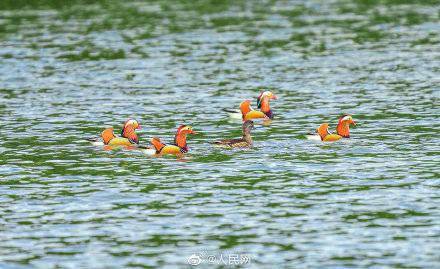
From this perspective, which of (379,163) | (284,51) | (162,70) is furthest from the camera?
(284,51)

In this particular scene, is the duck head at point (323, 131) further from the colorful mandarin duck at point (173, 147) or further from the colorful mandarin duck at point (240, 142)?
the colorful mandarin duck at point (173, 147)

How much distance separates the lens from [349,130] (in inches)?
1346

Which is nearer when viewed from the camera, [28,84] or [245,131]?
[245,131]

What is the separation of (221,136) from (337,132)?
333 cm

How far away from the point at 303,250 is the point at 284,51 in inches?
1172

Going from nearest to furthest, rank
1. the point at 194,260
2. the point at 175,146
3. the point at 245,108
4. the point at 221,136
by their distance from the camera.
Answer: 1. the point at 194,260
2. the point at 175,146
3. the point at 221,136
4. the point at 245,108

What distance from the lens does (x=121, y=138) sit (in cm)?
3192

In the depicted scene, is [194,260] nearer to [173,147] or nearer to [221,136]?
[173,147]

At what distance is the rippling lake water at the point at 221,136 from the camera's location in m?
21.8

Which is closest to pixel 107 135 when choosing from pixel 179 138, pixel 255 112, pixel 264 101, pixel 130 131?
pixel 130 131

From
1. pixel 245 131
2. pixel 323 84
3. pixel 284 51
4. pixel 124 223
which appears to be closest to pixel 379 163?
pixel 245 131

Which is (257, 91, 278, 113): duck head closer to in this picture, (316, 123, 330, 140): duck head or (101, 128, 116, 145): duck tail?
(316, 123, 330, 140): duck head

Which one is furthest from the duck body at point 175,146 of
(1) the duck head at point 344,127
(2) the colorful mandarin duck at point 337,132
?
(1) the duck head at point 344,127

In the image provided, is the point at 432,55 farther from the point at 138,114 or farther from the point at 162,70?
the point at 138,114
